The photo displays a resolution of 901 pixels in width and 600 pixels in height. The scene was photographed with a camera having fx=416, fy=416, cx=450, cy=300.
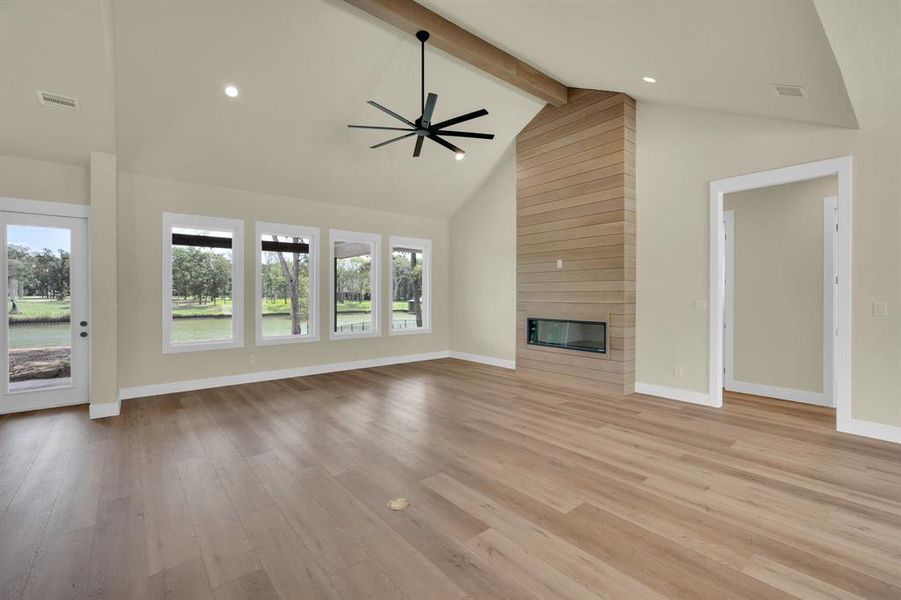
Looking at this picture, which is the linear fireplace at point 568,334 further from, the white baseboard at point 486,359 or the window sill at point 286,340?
the window sill at point 286,340

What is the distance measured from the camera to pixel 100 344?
4.59 metres

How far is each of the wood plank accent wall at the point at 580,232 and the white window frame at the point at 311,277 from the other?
11.0 ft

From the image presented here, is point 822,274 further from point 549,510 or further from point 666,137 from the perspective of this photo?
point 549,510

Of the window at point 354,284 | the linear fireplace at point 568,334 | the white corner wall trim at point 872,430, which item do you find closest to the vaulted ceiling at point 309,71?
the window at point 354,284

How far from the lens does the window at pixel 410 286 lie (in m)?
7.99

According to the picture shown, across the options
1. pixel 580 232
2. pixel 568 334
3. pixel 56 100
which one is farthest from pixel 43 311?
pixel 580 232

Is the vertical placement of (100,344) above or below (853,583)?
above

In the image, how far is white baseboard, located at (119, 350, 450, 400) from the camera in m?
5.42

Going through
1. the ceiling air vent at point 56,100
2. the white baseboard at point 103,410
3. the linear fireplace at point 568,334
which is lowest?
the white baseboard at point 103,410

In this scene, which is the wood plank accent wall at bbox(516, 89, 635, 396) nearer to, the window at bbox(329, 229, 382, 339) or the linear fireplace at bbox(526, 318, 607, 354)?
the linear fireplace at bbox(526, 318, 607, 354)

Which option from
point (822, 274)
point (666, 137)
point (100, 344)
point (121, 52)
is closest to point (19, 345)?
point (100, 344)

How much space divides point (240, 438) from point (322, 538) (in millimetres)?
2026

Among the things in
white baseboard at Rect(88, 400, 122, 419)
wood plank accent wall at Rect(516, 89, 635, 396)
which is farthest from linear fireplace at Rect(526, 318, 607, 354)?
white baseboard at Rect(88, 400, 122, 419)

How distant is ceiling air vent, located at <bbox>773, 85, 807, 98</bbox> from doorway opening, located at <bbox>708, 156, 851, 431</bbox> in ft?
2.68
